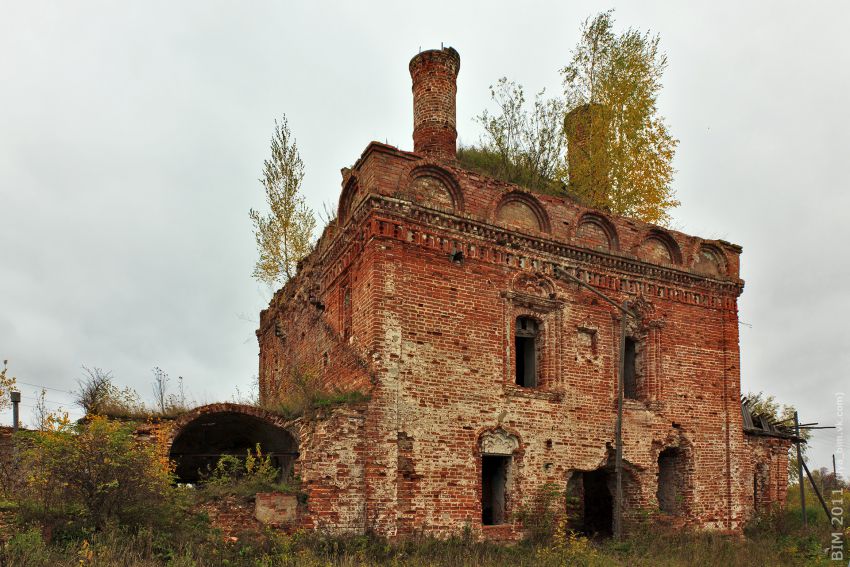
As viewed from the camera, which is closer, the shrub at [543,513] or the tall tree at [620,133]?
the shrub at [543,513]

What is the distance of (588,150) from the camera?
19984 mm

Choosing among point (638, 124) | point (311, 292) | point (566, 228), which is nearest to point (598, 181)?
point (638, 124)

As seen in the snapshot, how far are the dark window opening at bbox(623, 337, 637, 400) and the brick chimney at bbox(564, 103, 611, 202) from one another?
19.1ft

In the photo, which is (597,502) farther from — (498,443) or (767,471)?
(767,471)

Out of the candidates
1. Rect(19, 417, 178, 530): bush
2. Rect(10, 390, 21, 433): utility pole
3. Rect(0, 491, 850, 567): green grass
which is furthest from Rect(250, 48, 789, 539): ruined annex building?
Rect(10, 390, 21, 433): utility pole

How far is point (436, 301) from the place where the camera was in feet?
40.2

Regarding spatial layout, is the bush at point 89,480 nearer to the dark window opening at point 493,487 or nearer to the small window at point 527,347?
the dark window opening at point 493,487

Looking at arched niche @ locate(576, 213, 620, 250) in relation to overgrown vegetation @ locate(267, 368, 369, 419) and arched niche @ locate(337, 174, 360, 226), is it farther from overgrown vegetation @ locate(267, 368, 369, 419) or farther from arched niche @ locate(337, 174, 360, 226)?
overgrown vegetation @ locate(267, 368, 369, 419)

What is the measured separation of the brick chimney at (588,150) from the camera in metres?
19.6

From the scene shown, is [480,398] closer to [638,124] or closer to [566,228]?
[566,228]

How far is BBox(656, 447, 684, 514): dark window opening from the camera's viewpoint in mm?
14742

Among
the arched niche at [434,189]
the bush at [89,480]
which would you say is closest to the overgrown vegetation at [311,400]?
the bush at [89,480]

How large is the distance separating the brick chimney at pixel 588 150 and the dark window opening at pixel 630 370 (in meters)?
5.83

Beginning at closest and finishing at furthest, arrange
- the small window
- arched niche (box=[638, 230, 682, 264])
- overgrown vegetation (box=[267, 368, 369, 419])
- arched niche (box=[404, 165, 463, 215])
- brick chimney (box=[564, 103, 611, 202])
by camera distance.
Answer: overgrown vegetation (box=[267, 368, 369, 419]) → arched niche (box=[404, 165, 463, 215]) → the small window → arched niche (box=[638, 230, 682, 264]) → brick chimney (box=[564, 103, 611, 202])
